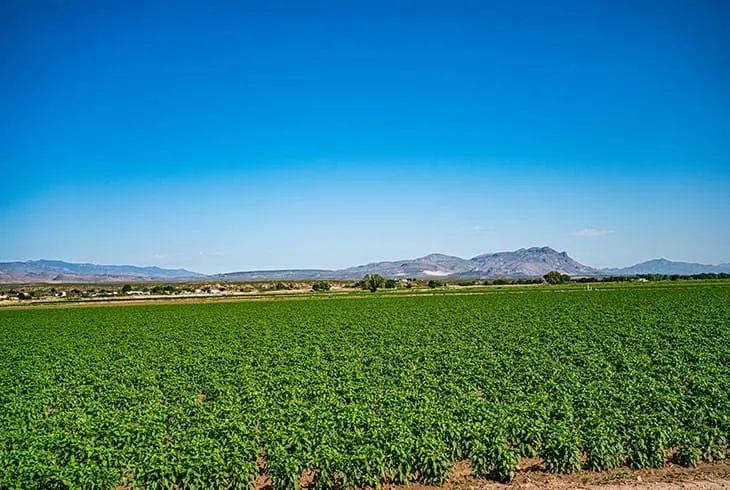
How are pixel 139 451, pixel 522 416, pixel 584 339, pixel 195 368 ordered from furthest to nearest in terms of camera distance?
1. pixel 584 339
2. pixel 195 368
3. pixel 522 416
4. pixel 139 451

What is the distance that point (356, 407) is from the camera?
16.9 metres

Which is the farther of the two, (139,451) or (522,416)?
(522,416)

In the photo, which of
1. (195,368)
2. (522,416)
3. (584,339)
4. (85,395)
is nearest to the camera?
(522,416)

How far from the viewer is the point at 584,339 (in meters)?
35.1

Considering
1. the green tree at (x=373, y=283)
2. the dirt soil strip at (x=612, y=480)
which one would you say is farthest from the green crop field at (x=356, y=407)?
the green tree at (x=373, y=283)

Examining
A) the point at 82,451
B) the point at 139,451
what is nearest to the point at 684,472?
the point at 139,451

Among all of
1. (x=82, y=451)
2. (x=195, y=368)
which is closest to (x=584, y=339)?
(x=195, y=368)

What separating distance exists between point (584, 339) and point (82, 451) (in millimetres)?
29925

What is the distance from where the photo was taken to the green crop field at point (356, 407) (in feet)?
42.5

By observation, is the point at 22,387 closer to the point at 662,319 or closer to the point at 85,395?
the point at 85,395

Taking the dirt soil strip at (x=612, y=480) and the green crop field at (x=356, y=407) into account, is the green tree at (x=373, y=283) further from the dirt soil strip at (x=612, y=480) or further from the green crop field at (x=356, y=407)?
the dirt soil strip at (x=612, y=480)

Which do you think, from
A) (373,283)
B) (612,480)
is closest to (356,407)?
(612,480)

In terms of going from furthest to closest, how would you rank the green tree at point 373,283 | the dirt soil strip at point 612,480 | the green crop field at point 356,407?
the green tree at point 373,283 < the green crop field at point 356,407 < the dirt soil strip at point 612,480

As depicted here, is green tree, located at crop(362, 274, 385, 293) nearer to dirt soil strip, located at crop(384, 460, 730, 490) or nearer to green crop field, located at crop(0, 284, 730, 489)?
green crop field, located at crop(0, 284, 730, 489)
